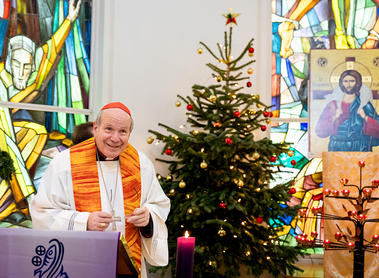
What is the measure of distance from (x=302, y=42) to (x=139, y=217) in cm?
432

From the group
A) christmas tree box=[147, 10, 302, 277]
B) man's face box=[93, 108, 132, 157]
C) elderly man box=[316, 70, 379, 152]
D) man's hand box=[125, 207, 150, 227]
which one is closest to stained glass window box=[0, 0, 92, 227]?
christmas tree box=[147, 10, 302, 277]

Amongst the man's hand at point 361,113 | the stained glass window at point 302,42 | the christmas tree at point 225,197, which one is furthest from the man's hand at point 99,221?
the man's hand at point 361,113

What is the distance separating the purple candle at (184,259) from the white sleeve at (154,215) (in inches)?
42.2

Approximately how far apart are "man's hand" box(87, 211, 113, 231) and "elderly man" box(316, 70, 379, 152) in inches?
157

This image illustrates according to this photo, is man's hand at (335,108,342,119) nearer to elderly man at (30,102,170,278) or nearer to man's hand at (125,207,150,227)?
elderly man at (30,102,170,278)

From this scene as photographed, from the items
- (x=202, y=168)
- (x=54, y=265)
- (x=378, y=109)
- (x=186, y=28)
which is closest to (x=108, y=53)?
(x=186, y=28)

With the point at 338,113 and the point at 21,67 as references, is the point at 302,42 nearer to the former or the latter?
the point at 338,113

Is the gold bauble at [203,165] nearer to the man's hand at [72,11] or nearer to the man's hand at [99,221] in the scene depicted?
the man's hand at [99,221]

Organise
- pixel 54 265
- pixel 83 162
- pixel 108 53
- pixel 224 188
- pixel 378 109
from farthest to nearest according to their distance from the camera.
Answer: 1. pixel 378 109
2. pixel 108 53
3. pixel 224 188
4. pixel 83 162
5. pixel 54 265

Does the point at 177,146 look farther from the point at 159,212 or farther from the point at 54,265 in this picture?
the point at 54,265

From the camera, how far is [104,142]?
2285 millimetres

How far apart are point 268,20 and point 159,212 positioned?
387 cm

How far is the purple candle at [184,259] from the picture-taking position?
1.32 meters

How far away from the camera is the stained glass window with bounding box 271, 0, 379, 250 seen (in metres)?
5.53
